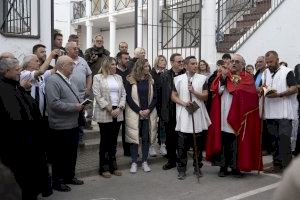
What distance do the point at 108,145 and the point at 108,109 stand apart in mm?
613

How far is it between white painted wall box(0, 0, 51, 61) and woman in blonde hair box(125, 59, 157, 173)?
1.58 meters

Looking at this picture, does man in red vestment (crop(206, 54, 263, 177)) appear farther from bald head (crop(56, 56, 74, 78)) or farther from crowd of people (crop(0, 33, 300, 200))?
bald head (crop(56, 56, 74, 78))

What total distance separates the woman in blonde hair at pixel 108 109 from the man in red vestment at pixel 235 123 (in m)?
1.52

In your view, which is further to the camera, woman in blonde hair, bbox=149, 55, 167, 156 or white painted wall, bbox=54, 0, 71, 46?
white painted wall, bbox=54, 0, 71, 46

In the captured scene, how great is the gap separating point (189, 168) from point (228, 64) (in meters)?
1.94

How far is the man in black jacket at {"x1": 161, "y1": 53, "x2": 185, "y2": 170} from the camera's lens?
7465 mm

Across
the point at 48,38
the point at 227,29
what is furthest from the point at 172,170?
the point at 227,29

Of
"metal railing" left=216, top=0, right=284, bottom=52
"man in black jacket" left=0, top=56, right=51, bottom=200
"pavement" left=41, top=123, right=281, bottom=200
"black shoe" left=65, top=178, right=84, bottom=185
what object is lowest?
"pavement" left=41, top=123, right=281, bottom=200

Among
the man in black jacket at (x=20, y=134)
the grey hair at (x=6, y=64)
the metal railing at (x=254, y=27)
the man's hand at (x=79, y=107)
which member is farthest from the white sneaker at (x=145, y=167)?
the metal railing at (x=254, y=27)

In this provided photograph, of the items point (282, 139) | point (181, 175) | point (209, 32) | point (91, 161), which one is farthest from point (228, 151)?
point (209, 32)

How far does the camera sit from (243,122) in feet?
22.8

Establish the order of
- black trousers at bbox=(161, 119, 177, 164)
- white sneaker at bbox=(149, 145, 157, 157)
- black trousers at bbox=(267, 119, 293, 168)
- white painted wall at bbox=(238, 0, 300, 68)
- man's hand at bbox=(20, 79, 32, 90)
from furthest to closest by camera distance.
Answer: white painted wall at bbox=(238, 0, 300, 68)
white sneaker at bbox=(149, 145, 157, 157)
black trousers at bbox=(161, 119, 177, 164)
black trousers at bbox=(267, 119, 293, 168)
man's hand at bbox=(20, 79, 32, 90)

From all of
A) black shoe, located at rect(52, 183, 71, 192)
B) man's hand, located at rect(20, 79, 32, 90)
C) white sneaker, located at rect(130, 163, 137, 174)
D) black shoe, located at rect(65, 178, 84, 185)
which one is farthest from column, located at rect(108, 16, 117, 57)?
man's hand, located at rect(20, 79, 32, 90)

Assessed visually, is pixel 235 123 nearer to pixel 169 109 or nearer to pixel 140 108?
pixel 169 109
